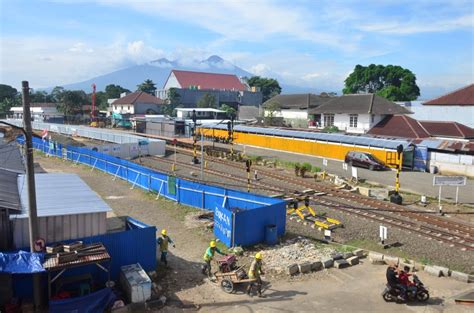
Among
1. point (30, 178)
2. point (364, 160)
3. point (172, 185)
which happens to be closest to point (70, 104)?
point (364, 160)

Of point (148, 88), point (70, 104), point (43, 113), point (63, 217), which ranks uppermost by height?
point (148, 88)

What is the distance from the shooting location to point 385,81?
98.9 meters

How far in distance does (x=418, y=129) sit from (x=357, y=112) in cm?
1044

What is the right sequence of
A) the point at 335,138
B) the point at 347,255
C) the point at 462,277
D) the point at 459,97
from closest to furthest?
the point at 462,277
the point at 347,255
the point at 335,138
the point at 459,97

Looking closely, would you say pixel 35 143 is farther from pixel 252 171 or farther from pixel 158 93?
pixel 158 93

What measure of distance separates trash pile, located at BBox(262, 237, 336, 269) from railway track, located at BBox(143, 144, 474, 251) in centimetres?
589

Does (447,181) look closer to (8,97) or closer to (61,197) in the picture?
(61,197)

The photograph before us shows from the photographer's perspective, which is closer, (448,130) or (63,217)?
(63,217)

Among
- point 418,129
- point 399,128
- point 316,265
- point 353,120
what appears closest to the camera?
point 316,265

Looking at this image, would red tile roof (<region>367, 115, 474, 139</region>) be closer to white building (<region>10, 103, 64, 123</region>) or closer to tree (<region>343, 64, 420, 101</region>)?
tree (<region>343, 64, 420, 101</region>)

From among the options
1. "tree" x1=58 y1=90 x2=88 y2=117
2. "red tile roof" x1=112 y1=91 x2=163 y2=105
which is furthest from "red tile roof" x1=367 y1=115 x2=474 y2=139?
"tree" x1=58 y1=90 x2=88 y2=117

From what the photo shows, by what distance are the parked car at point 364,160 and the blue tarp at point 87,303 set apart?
92.8 feet

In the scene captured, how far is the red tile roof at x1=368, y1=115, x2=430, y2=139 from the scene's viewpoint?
45.1m

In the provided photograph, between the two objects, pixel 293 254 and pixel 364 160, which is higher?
pixel 364 160
